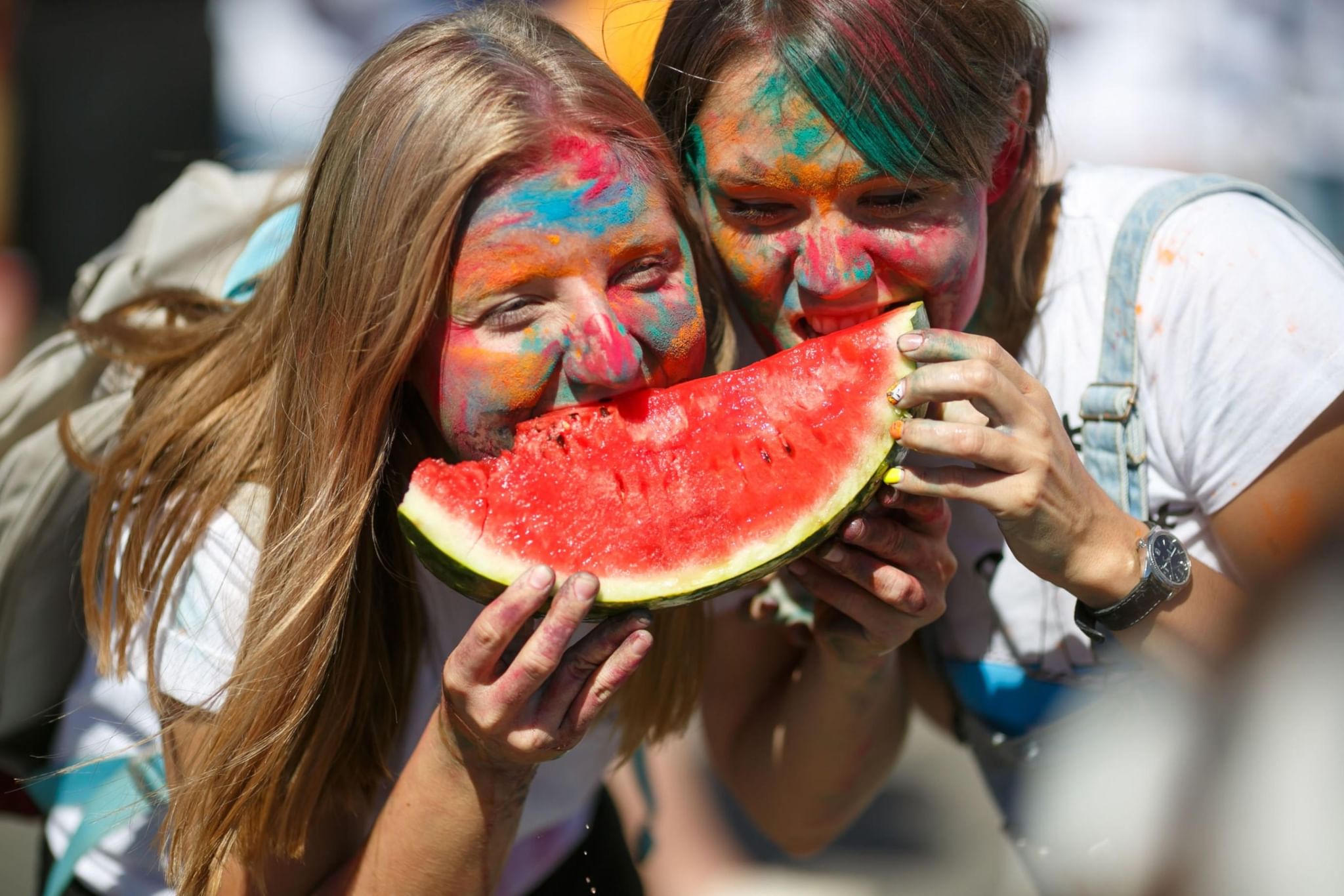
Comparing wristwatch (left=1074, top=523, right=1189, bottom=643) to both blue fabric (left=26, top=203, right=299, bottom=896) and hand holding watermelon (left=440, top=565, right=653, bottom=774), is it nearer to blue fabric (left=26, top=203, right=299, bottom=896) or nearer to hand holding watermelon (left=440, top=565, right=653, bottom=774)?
hand holding watermelon (left=440, top=565, right=653, bottom=774)

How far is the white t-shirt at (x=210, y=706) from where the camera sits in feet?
7.65

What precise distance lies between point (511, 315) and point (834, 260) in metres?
0.65

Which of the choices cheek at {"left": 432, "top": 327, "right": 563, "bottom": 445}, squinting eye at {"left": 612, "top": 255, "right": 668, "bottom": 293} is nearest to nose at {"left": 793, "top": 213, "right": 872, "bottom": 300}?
squinting eye at {"left": 612, "top": 255, "right": 668, "bottom": 293}

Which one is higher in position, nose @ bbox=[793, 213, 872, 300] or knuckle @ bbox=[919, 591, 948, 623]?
nose @ bbox=[793, 213, 872, 300]

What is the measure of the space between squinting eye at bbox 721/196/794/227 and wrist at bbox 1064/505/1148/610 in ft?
2.84

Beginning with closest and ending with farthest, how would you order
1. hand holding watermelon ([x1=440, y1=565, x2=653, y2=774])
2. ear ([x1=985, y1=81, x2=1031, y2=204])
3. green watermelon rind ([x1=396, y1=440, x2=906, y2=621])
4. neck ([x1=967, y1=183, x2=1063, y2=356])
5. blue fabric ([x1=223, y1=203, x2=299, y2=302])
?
hand holding watermelon ([x1=440, y1=565, x2=653, y2=774]), green watermelon rind ([x1=396, y1=440, x2=906, y2=621]), ear ([x1=985, y1=81, x2=1031, y2=204]), neck ([x1=967, y1=183, x2=1063, y2=356]), blue fabric ([x1=223, y1=203, x2=299, y2=302])

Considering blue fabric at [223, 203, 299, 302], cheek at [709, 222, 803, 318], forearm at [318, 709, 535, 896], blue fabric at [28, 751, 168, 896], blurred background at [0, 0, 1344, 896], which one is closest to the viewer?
forearm at [318, 709, 535, 896]

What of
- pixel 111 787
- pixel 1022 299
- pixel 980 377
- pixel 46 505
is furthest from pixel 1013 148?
pixel 111 787

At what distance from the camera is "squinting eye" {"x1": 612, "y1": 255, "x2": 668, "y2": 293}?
2168 mm

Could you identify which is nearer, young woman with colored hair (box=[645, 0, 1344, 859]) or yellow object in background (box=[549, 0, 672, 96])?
young woman with colored hair (box=[645, 0, 1344, 859])

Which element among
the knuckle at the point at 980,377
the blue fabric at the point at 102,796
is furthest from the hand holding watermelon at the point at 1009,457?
the blue fabric at the point at 102,796

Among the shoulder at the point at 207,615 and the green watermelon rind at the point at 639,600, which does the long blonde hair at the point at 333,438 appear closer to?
the shoulder at the point at 207,615

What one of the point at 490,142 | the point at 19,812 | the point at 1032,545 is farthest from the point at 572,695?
the point at 19,812

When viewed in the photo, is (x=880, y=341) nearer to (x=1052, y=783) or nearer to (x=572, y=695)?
(x=572, y=695)
